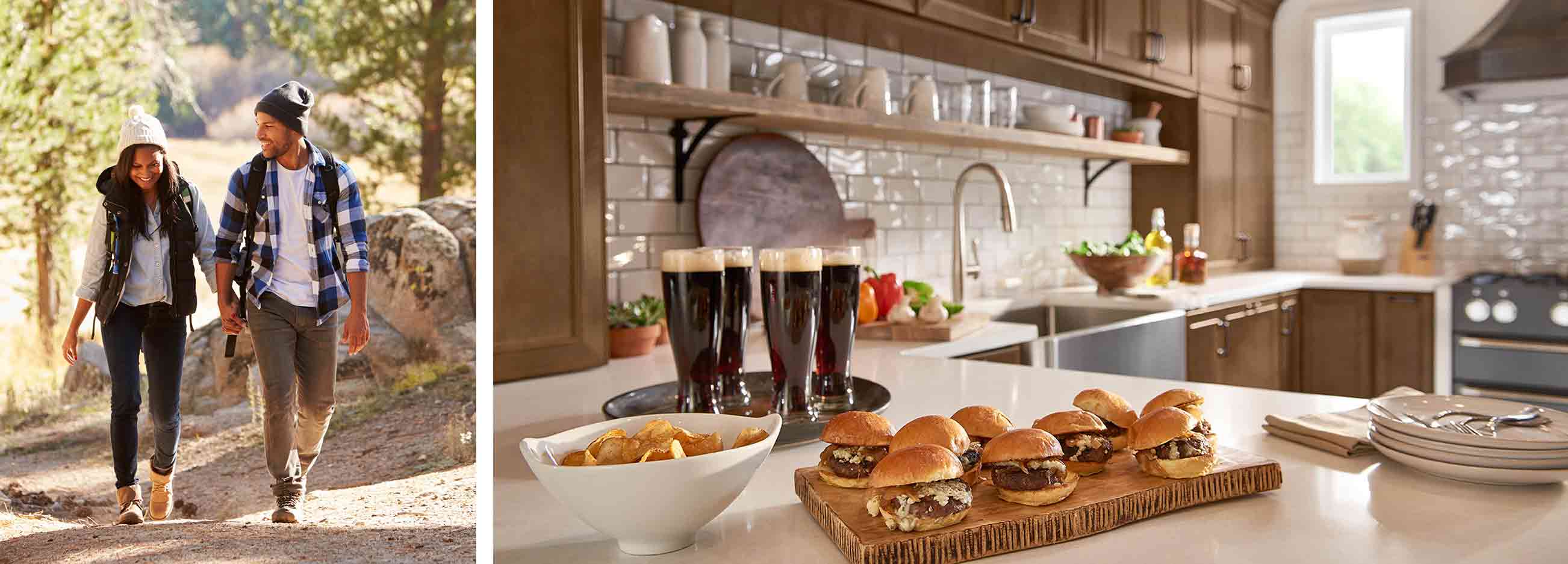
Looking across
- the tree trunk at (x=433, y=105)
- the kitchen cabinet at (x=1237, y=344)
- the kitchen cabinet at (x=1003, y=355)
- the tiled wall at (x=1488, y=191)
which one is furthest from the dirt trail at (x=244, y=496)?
the tiled wall at (x=1488, y=191)

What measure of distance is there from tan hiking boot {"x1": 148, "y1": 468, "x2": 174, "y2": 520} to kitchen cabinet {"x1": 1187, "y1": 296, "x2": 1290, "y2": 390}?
341cm

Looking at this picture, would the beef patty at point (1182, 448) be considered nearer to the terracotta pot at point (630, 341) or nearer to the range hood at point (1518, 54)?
the terracotta pot at point (630, 341)

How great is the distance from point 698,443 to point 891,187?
97.0 inches

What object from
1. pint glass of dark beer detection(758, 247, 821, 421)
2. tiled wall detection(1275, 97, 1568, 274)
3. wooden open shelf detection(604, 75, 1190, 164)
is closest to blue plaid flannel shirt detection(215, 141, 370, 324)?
pint glass of dark beer detection(758, 247, 821, 421)

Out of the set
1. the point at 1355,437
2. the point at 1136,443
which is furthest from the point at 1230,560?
the point at 1355,437

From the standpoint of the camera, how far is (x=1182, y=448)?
94 cm

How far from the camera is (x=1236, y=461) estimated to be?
995 mm

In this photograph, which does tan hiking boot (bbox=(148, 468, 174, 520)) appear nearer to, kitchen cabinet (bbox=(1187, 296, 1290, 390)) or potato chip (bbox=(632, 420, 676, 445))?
potato chip (bbox=(632, 420, 676, 445))

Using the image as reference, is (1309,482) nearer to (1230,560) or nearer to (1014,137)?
(1230,560)

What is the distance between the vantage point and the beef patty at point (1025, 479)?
0.86m

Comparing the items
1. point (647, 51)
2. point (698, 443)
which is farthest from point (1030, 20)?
point (698, 443)

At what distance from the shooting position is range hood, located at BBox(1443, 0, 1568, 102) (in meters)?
4.05

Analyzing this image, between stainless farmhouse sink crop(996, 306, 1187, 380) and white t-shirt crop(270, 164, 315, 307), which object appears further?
stainless farmhouse sink crop(996, 306, 1187, 380)

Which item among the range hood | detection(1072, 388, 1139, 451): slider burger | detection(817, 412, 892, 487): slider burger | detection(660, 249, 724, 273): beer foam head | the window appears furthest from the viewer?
the window
